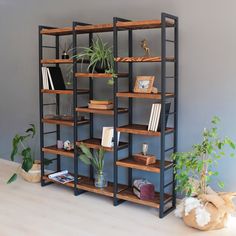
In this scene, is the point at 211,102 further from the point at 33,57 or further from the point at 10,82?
the point at 10,82

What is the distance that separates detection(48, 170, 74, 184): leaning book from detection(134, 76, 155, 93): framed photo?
1.28 m

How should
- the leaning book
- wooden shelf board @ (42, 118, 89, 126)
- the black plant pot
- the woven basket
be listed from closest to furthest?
the woven basket → the black plant pot → wooden shelf board @ (42, 118, 89, 126) → the leaning book

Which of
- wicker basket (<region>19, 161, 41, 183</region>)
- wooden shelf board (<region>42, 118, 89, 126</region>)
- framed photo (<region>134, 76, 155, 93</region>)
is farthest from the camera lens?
wicker basket (<region>19, 161, 41, 183</region>)

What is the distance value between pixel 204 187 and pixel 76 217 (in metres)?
1.13

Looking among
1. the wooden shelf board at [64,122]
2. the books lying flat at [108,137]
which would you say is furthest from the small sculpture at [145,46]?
the wooden shelf board at [64,122]

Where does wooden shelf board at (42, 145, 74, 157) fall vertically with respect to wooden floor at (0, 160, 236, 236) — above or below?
above

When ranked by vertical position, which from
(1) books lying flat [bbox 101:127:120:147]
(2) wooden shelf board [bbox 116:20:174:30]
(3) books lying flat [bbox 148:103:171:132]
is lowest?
(1) books lying flat [bbox 101:127:120:147]

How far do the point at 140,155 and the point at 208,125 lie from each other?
67 centimetres

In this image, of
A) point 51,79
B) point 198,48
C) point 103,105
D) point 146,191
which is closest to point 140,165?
point 146,191

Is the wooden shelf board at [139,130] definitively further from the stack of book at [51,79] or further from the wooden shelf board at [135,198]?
the stack of book at [51,79]

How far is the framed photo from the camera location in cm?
337

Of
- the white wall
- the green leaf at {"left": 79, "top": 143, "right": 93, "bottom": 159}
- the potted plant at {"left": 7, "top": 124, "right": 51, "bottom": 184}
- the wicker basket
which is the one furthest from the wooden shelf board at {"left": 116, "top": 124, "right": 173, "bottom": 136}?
the wicker basket

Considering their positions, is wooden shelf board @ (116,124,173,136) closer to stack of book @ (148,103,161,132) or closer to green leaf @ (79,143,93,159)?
stack of book @ (148,103,161,132)

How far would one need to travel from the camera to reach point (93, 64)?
3.69m
